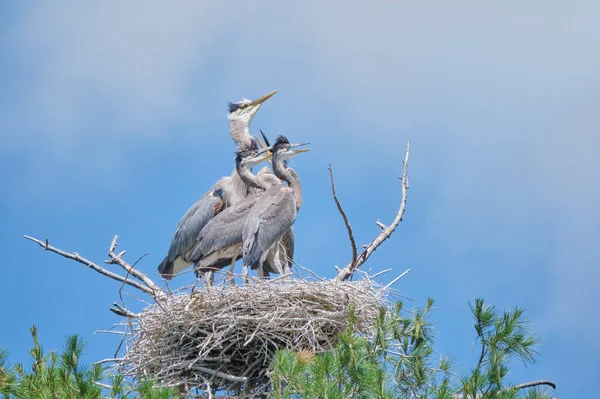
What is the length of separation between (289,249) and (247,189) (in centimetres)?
136

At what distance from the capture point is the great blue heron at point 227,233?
9.26m

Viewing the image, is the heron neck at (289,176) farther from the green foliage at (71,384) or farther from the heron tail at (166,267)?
the green foliage at (71,384)

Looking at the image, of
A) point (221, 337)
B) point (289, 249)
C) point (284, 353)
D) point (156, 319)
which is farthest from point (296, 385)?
point (289, 249)

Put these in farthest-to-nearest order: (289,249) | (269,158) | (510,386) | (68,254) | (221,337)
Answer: (269,158), (289,249), (68,254), (221,337), (510,386)

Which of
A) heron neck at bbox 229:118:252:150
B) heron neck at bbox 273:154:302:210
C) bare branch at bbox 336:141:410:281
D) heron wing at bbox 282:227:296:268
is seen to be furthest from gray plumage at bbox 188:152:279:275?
heron neck at bbox 229:118:252:150

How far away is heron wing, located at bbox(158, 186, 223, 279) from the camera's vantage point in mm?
10219

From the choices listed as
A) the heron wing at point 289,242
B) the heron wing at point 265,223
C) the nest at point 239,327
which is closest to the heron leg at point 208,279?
the nest at point 239,327

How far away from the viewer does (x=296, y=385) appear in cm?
586

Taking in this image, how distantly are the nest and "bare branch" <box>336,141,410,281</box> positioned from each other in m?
0.42

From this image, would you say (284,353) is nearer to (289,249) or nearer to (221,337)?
(221,337)

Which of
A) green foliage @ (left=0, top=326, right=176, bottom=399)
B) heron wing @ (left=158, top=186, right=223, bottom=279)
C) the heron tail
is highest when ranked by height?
heron wing @ (left=158, top=186, right=223, bottom=279)

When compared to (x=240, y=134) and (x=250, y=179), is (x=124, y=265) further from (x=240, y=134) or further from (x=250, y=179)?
→ (x=240, y=134)

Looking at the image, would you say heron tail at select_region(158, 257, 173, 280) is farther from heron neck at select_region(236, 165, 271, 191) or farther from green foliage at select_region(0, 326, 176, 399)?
green foliage at select_region(0, 326, 176, 399)

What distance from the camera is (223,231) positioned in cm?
930
